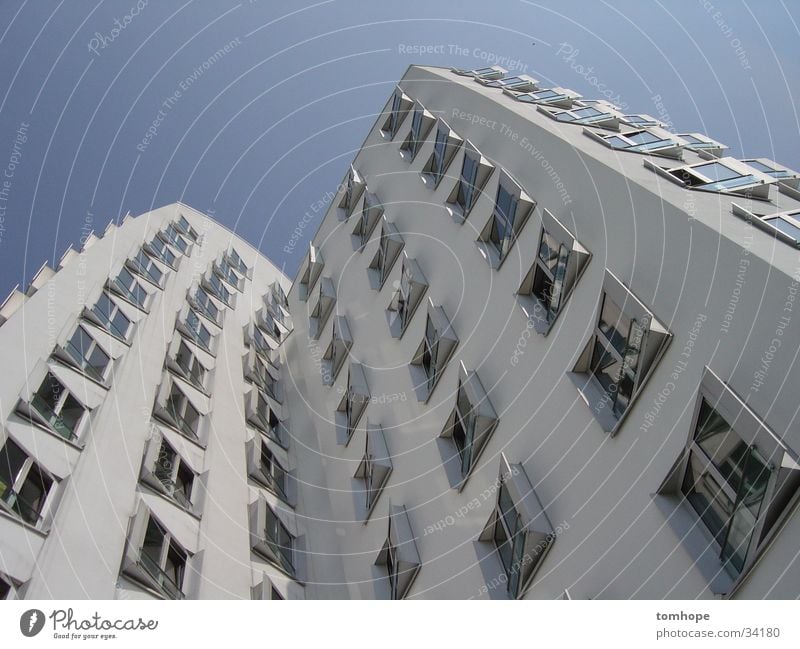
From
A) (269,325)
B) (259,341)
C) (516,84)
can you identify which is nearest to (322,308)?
(259,341)

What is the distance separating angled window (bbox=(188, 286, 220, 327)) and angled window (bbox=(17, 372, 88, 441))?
9410 millimetres

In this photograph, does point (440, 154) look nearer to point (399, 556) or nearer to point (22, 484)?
point (399, 556)

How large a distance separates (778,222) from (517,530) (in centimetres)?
509

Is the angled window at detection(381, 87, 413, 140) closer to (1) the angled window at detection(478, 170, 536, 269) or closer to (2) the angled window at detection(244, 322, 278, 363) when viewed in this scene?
(2) the angled window at detection(244, 322, 278, 363)

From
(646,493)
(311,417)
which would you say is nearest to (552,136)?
(646,493)

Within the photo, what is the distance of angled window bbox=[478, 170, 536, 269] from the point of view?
12.3 m

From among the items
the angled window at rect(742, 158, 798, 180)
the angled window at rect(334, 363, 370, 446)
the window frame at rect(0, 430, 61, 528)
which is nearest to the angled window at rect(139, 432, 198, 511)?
the window frame at rect(0, 430, 61, 528)

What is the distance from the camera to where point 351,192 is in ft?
83.3

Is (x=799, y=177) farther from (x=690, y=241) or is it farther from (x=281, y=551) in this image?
(x=281, y=551)

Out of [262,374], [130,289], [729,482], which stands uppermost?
[130,289]

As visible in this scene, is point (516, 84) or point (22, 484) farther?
point (516, 84)

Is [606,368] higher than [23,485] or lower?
higher

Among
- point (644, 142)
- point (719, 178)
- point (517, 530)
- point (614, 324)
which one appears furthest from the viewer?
point (644, 142)
